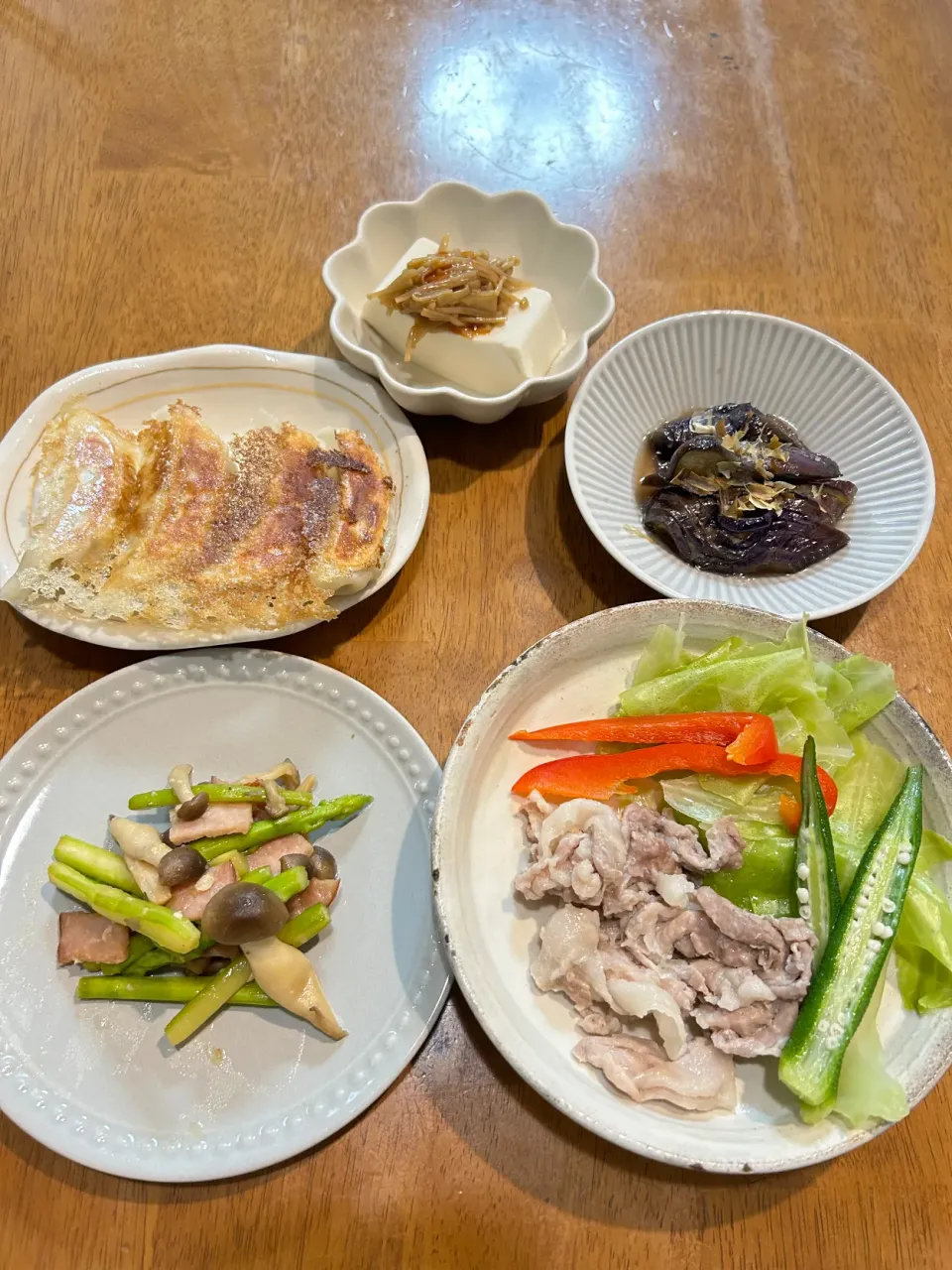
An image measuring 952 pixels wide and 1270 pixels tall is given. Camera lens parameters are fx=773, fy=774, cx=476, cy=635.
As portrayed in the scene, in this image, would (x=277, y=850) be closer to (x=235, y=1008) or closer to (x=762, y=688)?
(x=235, y=1008)

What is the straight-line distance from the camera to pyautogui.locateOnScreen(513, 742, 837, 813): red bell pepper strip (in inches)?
69.4

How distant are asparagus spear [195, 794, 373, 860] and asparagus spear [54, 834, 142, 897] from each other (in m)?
0.17

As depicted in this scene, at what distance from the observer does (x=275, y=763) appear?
6.55 ft

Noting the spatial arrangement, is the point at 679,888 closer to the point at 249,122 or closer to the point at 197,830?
the point at 197,830

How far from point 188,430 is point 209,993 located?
4.82 ft

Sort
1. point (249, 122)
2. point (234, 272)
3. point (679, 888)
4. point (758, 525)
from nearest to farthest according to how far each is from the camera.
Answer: point (679, 888) → point (758, 525) → point (234, 272) → point (249, 122)

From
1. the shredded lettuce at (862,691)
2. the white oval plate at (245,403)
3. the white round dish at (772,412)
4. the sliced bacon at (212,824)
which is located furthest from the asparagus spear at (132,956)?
the shredded lettuce at (862,691)

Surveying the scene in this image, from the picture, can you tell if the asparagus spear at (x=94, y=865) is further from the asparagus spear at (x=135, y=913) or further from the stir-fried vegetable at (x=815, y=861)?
the stir-fried vegetable at (x=815, y=861)

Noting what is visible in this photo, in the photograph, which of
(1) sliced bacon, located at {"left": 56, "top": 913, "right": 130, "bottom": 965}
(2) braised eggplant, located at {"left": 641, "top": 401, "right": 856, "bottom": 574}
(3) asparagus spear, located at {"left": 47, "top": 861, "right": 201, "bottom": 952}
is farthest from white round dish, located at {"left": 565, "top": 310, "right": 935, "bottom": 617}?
(1) sliced bacon, located at {"left": 56, "top": 913, "right": 130, "bottom": 965}

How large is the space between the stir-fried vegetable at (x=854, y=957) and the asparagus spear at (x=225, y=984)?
102cm

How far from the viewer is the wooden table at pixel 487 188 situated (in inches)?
66.2

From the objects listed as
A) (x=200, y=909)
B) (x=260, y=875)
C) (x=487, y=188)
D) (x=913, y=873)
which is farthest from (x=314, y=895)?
(x=487, y=188)

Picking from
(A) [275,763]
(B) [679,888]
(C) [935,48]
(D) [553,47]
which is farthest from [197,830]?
(C) [935,48]

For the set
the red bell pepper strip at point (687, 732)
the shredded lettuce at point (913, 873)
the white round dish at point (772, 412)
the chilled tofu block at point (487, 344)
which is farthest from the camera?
the chilled tofu block at point (487, 344)
